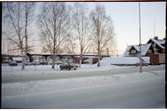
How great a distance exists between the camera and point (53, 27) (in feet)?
16.5

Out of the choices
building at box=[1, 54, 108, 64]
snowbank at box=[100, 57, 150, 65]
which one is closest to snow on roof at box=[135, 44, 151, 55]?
snowbank at box=[100, 57, 150, 65]

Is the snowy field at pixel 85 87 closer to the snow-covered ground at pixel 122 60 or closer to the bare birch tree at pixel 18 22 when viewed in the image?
the snow-covered ground at pixel 122 60

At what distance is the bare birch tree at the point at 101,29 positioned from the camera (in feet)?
16.5

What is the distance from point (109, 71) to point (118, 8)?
102 cm

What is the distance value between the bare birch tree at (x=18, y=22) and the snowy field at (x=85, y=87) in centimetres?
40

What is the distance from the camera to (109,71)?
5.07 metres

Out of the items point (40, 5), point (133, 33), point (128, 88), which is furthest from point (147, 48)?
point (40, 5)

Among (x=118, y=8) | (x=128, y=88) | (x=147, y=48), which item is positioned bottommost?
(x=128, y=88)

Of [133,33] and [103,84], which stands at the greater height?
[133,33]

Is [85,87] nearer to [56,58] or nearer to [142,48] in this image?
[56,58]

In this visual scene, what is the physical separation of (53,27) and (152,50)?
1635 mm

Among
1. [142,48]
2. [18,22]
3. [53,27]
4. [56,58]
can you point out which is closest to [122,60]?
[142,48]

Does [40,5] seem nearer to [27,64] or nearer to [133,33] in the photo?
[27,64]

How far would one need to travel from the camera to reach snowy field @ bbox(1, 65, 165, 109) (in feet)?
16.0
